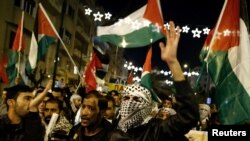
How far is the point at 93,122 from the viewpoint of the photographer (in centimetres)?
477

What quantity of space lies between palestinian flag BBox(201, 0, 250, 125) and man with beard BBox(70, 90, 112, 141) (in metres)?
1.67

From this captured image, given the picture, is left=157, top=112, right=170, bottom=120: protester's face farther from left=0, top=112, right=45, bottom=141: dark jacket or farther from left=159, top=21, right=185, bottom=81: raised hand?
left=159, top=21, right=185, bottom=81: raised hand

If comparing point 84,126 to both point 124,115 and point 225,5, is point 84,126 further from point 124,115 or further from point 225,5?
point 225,5

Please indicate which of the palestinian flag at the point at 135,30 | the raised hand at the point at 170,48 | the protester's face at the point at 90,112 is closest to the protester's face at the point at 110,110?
the palestinian flag at the point at 135,30

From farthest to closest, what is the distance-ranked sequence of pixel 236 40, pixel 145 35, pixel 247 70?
pixel 145 35 → pixel 236 40 → pixel 247 70

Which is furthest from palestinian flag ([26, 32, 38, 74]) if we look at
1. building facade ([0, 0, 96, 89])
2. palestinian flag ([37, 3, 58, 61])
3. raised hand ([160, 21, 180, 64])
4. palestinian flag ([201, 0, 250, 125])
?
raised hand ([160, 21, 180, 64])

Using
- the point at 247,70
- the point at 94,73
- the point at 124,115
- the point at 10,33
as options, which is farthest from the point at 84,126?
the point at 10,33

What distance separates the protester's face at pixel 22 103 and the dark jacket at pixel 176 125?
1.40 metres

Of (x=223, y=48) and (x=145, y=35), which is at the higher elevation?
(x=145, y=35)

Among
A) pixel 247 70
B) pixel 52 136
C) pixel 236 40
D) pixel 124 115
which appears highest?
pixel 236 40

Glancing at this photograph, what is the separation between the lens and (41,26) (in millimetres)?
10508

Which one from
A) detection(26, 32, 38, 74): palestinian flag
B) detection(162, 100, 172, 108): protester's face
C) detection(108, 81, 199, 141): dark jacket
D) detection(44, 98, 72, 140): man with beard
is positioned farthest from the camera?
detection(26, 32, 38, 74): palestinian flag

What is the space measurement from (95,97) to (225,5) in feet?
8.99

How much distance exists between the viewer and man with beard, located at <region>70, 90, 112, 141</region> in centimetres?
473
